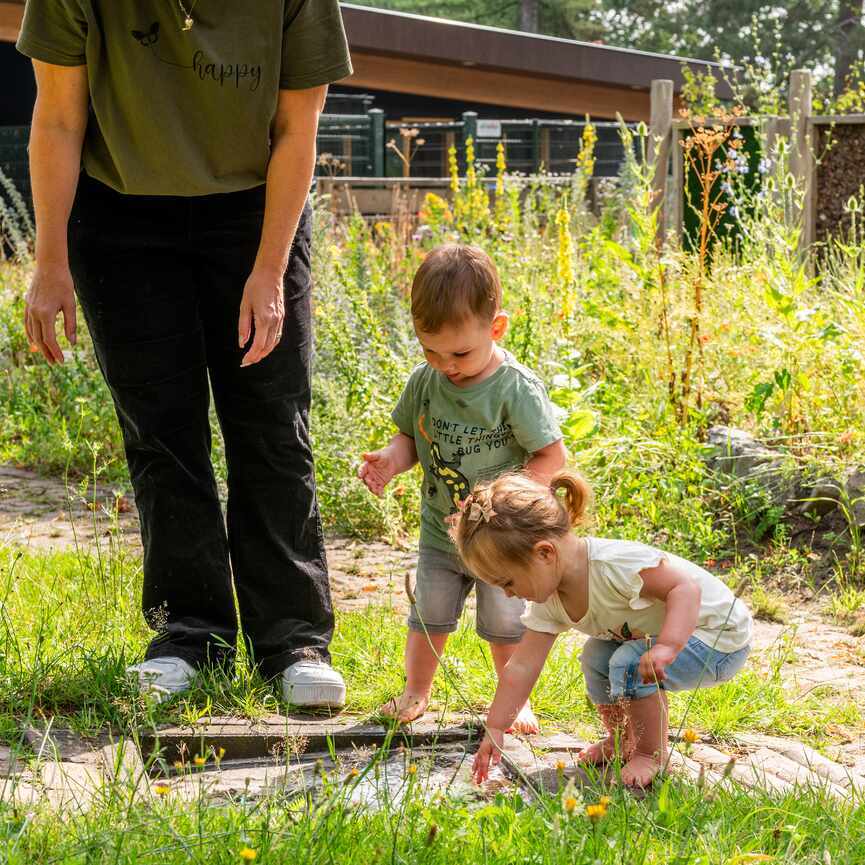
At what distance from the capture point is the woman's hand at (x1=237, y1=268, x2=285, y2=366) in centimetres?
292

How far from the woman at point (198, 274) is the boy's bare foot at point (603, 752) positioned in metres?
0.69

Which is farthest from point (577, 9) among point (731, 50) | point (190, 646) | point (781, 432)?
point (190, 646)

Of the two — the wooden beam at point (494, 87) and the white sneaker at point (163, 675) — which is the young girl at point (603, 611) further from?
the wooden beam at point (494, 87)

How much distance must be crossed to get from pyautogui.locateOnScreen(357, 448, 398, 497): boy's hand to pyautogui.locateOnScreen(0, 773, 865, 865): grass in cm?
89

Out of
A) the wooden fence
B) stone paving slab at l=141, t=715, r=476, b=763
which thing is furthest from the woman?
the wooden fence

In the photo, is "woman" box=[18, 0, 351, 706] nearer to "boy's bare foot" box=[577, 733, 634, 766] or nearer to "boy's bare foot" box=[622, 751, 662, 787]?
"boy's bare foot" box=[577, 733, 634, 766]

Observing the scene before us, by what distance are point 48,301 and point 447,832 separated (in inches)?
62.4

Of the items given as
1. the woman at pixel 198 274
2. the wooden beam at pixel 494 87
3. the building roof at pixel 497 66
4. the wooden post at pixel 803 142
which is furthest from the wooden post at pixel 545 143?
the woman at pixel 198 274

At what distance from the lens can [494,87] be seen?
19016 millimetres

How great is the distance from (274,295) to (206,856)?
1381 millimetres

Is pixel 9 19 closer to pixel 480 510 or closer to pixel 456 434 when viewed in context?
pixel 456 434

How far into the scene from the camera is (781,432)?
5.19 meters

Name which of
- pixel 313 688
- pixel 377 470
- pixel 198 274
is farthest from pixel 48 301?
pixel 313 688

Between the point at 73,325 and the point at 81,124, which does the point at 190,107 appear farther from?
the point at 73,325
